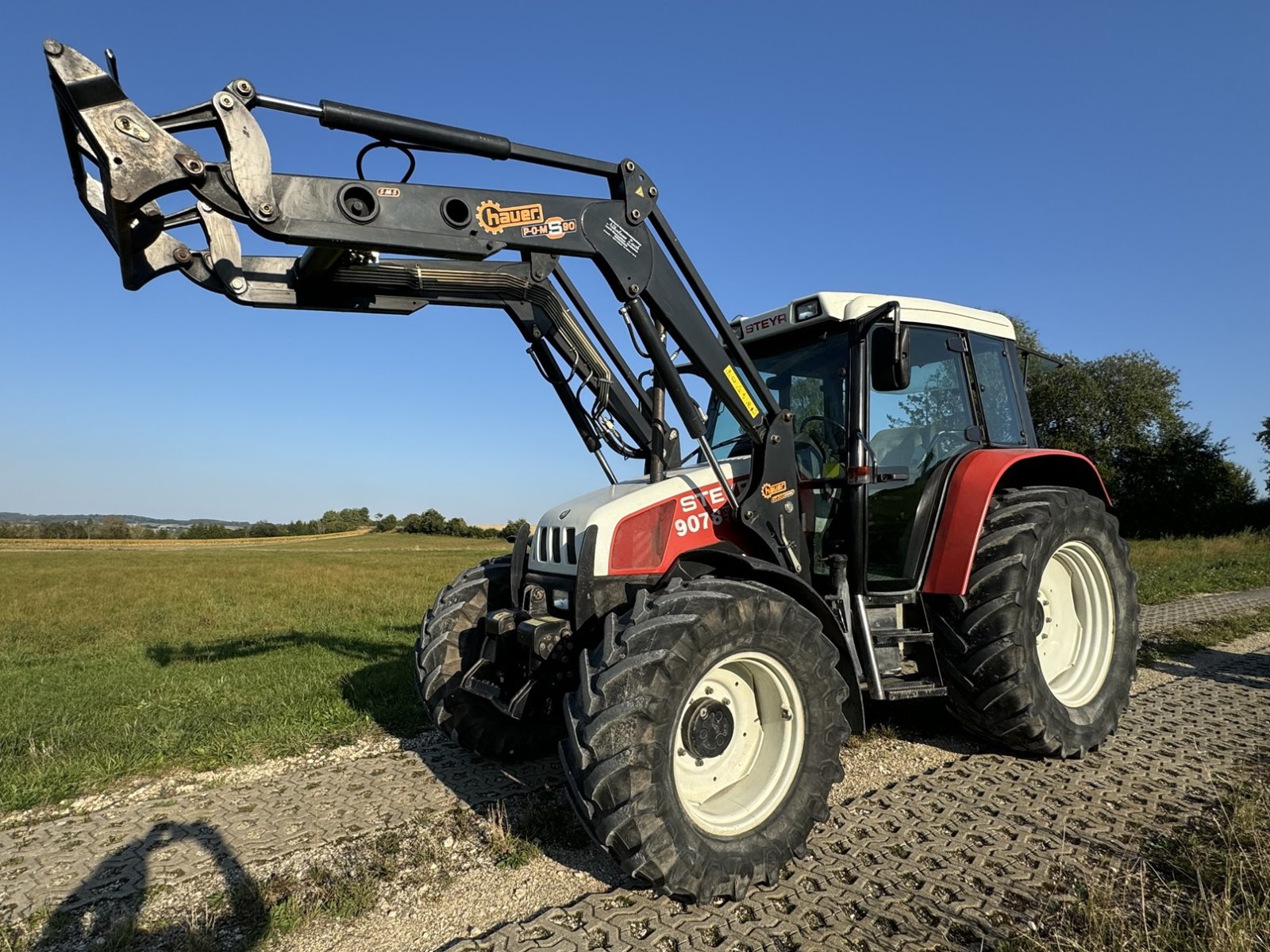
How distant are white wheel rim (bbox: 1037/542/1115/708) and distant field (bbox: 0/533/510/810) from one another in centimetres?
436

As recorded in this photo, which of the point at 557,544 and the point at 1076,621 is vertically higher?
the point at 557,544

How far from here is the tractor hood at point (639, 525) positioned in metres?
3.79

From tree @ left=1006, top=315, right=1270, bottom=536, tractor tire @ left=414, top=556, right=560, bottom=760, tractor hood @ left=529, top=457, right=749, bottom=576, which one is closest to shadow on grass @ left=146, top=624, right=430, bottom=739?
tractor tire @ left=414, top=556, right=560, bottom=760

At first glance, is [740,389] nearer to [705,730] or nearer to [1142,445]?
[705,730]

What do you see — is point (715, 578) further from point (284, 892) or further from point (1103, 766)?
point (1103, 766)

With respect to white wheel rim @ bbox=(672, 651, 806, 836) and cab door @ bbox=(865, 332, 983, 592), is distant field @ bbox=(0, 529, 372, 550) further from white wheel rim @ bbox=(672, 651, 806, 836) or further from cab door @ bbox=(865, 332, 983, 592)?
white wheel rim @ bbox=(672, 651, 806, 836)

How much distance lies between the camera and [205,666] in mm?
8531

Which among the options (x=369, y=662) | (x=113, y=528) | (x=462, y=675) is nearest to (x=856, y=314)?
(x=462, y=675)

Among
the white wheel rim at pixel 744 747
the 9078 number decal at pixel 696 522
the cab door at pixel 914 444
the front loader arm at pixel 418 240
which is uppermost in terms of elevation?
the front loader arm at pixel 418 240

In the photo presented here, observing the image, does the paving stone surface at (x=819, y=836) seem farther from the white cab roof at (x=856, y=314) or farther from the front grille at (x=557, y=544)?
the white cab roof at (x=856, y=314)

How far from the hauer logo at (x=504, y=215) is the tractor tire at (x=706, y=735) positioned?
167cm

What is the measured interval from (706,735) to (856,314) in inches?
102

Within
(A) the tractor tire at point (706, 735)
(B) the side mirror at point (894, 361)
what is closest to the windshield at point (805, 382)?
(B) the side mirror at point (894, 361)

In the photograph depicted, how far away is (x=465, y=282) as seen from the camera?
3.91 meters
